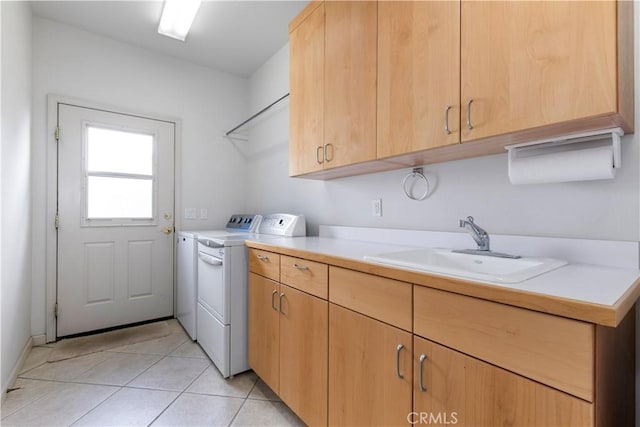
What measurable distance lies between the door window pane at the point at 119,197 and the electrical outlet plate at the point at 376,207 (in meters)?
2.28

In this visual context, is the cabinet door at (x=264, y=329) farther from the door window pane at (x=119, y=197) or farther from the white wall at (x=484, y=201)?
the door window pane at (x=119, y=197)

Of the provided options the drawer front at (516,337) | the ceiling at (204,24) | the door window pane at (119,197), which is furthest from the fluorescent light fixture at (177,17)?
the drawer front at (516,337)

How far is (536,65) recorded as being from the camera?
934 millimetres

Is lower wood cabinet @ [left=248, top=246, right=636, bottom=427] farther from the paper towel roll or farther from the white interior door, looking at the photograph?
the white interior door

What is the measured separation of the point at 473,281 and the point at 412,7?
1173 mm

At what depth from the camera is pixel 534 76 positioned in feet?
3.07

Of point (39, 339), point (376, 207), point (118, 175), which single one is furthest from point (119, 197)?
point (376, 207)

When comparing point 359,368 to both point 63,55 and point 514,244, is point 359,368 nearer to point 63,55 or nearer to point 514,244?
point 514,244

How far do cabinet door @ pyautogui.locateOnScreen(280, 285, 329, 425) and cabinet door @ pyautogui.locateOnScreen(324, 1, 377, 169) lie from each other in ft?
2.60

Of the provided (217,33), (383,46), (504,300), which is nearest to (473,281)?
(504,300)

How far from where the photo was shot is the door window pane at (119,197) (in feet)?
8.89

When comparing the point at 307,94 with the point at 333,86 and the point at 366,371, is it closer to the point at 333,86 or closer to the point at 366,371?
the point at 333,86

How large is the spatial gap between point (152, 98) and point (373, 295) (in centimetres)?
304

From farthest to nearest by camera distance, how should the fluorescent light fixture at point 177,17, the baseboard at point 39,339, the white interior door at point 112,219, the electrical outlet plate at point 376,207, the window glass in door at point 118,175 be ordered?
the window glass in door at point 118,175, the white interior door at point 112,219, the baseboard at point 39,339, the fluorescent light fixture at point 177,17, the electrical outlet plate at point 376,207
